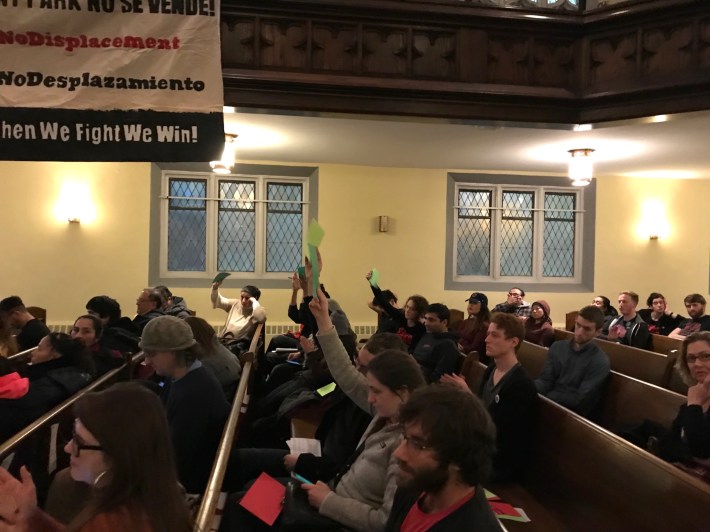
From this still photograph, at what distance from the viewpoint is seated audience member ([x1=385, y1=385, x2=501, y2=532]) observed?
1367mm

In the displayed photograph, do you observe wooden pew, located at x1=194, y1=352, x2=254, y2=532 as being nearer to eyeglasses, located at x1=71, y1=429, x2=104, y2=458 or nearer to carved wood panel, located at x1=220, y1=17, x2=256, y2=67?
eyeglasses, located at x1=71, y1=429, x2=104, y2=458

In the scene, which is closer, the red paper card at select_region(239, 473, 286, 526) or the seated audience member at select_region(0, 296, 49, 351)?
the red paper card at select_region(239, 473, 286, 526)

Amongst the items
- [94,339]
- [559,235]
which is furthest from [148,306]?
[559,235]

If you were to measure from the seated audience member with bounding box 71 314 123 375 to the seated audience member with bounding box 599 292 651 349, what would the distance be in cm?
479

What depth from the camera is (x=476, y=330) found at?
18.8 ft

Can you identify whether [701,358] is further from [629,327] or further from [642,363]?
[629,327]

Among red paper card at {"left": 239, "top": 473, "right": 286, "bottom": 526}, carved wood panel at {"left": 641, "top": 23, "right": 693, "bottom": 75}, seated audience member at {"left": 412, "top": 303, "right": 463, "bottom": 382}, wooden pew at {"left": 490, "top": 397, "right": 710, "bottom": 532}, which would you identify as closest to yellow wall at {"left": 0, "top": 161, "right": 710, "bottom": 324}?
seated audience member at {"left": 412, "top": 303, "right": 463, "bottom": 382}

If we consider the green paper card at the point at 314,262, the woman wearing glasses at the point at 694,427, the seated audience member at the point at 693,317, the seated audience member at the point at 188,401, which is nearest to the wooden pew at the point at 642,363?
the woman wearing glasses at the point at 694,427

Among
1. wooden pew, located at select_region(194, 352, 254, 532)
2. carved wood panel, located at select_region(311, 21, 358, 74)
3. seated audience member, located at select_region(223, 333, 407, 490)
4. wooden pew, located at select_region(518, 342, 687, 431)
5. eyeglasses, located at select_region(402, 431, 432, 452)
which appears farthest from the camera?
carved wood panel, located at select_region(311, 21, 358, 74)

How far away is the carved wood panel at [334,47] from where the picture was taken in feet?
14.6

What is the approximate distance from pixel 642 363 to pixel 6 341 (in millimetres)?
4973

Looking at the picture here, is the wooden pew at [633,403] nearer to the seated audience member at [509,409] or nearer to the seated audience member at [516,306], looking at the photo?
the seated audience member at [509,409]

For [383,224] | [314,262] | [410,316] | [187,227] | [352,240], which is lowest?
Result: [410,316]

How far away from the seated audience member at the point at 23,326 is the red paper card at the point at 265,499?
3.44 meters
